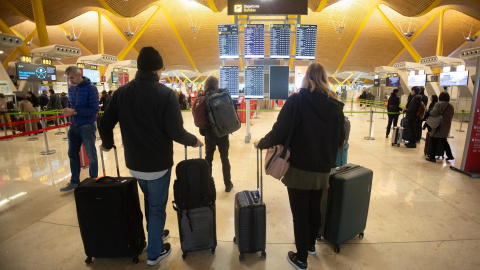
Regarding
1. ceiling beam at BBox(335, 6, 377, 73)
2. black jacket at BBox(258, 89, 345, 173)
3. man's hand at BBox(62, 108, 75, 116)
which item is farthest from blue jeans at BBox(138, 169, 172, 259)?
ceiling beam at BBox(335, 6, 377, 73)

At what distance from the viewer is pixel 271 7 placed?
613cm

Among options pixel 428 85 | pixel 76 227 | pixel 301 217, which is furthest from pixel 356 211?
pixel 428 85

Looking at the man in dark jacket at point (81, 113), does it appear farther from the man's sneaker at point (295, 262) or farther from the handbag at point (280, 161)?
the man's sneaker at point (295, 262)

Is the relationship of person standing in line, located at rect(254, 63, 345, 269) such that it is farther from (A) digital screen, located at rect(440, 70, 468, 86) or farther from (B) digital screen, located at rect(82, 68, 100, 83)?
(A) digital screen, located at rect(440, 70, 468, 86)

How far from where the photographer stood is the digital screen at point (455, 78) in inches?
477

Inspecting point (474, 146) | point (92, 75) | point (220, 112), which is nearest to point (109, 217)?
point (220, 112)

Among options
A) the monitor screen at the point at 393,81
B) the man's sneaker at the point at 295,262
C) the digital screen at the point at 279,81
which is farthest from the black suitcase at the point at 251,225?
the monitor screen at the point at 393,81

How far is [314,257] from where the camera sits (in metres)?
2.60

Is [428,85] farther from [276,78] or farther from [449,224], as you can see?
[449,224]

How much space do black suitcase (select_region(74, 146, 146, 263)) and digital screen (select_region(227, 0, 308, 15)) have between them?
5.30 m

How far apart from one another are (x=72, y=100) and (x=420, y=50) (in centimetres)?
4138

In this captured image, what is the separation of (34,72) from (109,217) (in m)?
11.6

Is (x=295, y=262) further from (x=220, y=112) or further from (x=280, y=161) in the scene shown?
(x=220, y=112)

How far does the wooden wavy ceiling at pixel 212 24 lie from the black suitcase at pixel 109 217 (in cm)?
1693
